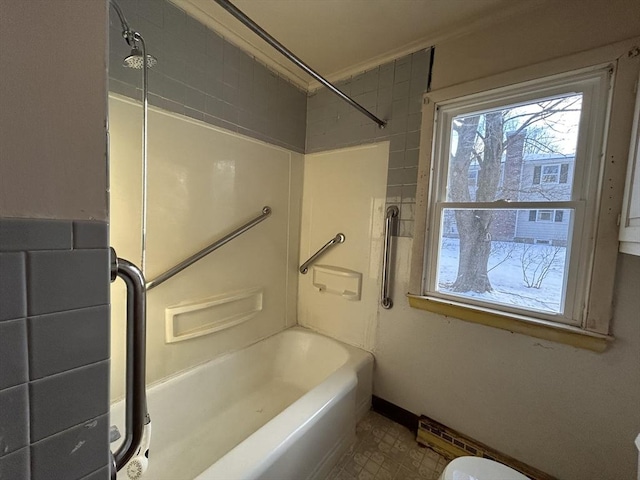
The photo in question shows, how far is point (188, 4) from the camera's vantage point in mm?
1232

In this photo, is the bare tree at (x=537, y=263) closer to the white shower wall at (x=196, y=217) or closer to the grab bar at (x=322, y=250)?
the grab bar at (x=322, y=250)

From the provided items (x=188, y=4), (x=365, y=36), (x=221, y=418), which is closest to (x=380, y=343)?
(x=221, y=418)

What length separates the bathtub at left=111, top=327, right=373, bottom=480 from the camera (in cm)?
93

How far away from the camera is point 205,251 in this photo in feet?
4.55

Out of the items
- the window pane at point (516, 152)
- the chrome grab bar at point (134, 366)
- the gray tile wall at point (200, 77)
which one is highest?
the gray tile wall at point (200, 77)

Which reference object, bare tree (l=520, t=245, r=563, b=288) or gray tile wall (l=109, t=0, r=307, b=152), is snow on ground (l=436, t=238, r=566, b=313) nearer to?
bare tree (l=520, t=245, r=563, b=288)

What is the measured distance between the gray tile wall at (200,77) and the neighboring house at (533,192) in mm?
1385

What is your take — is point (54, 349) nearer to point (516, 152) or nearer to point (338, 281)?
point (338, 281)

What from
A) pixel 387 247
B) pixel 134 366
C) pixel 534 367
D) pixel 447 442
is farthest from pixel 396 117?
pixel 447 442

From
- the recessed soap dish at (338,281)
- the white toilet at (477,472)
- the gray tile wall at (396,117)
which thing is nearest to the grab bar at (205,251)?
the recessed soap dish at (338,281)

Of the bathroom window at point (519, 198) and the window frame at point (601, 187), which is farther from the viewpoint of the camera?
the bathroom window at point (519, 198)

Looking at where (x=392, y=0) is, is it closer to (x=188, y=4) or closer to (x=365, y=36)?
(x=365, y=36)

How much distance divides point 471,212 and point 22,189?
1.62 m

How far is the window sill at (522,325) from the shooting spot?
3.41 feet
